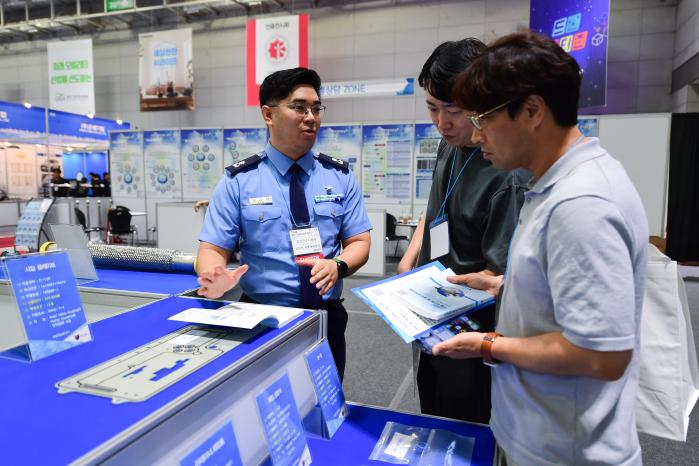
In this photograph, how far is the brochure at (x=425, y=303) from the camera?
2.96 ft

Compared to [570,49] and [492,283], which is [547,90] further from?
[570,49]

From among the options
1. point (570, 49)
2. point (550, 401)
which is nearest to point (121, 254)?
point (550, 401)

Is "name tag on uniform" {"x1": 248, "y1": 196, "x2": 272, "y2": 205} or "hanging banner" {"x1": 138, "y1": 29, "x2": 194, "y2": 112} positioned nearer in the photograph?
"name tag on uniform" {"x1": 248, "y1": 196, "x2": 272, "y2": 205}

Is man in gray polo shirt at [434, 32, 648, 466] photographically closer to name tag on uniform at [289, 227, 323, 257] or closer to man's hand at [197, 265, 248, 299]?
man's hand at [197, 265, 248, 299]

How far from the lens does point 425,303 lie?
3.29ft

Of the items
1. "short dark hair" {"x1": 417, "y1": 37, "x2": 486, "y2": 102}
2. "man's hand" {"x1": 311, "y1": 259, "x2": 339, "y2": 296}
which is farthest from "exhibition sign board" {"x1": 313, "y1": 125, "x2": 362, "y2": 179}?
"short dark hair" {"x1": 417, "y1": 37, "x2": 486, "y2": 102}

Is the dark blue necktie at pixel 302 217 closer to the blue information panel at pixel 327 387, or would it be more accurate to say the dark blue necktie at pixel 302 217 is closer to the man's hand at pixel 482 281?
the blue information panel at pixel 327 387

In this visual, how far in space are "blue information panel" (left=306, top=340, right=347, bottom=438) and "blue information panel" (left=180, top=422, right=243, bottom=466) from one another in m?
0.27

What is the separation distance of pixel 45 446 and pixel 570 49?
6.67 meters

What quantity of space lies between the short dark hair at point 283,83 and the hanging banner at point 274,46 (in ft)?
19.3

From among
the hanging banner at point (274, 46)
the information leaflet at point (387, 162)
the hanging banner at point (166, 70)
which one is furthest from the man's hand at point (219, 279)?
the hanging banner at point (166, 70)

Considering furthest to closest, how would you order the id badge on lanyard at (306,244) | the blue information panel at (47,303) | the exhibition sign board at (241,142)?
Result: the exhibition sign board at (241,142)
the id badge on lanyard at (306,244)
the blue information panel at (47,303)

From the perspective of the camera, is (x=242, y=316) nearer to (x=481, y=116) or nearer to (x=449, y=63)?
(x=481, y=116)

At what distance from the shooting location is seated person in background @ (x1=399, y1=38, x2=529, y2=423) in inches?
44.6
